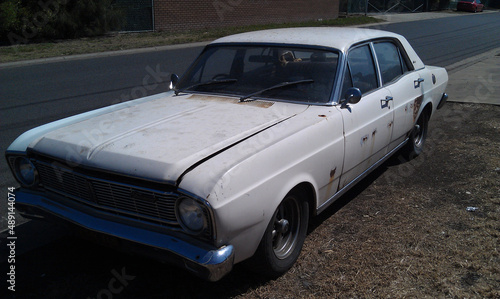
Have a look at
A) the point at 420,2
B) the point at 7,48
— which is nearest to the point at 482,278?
the point at 7,48

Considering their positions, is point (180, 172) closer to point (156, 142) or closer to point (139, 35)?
point (156, 142)

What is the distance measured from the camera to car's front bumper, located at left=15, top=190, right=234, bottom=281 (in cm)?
254

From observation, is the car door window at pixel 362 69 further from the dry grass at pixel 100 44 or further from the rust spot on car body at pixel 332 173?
the dry grass at pixel 100 44

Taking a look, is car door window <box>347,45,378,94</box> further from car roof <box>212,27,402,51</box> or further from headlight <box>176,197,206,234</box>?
headlight <box>176,197,206,234</box>

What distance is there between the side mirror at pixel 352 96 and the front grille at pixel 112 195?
5.79ft

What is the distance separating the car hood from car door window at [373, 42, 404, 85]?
4.57ft

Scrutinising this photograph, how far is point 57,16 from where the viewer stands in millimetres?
17422

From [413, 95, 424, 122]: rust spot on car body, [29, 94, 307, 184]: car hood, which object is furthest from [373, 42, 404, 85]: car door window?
[29, 94, 307, 184]: car hood

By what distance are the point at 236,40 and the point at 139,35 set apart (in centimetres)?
1611

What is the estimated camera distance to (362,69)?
14.1 ft

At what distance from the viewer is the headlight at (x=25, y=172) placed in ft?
10.7

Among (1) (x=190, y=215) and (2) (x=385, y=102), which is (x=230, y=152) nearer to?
→ (1) (x=190, y=215)

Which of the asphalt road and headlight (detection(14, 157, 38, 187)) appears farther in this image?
the asphalt road

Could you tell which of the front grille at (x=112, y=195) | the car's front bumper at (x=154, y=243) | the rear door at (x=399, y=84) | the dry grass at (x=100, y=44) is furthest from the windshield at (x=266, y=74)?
the dry grass at (x=100, y=44)
